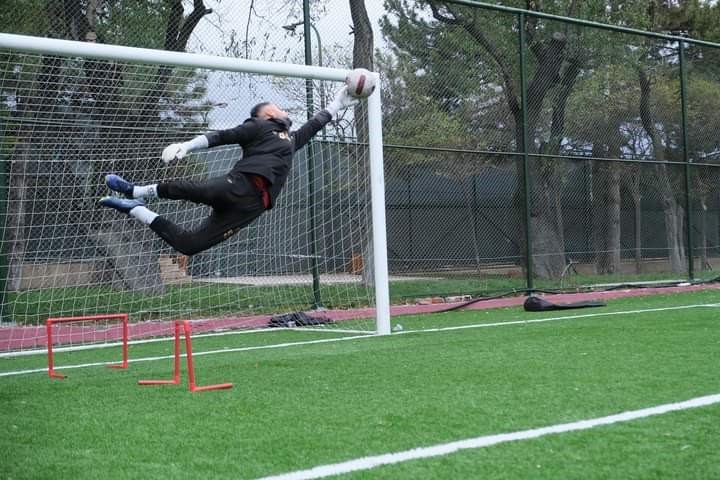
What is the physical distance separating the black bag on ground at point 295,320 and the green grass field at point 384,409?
208 cm

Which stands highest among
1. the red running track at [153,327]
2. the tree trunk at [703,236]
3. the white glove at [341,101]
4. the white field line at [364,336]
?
the white glove at [341,101]

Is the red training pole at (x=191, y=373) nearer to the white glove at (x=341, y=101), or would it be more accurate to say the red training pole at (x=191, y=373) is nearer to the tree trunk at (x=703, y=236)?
the white glove at (x=341, y=101)

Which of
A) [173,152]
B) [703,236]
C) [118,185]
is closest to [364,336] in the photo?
[118,185]

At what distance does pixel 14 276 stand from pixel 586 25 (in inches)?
416

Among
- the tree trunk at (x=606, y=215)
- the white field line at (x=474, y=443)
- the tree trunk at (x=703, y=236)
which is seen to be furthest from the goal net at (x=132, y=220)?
the tree trunk at (x=703, y=236)

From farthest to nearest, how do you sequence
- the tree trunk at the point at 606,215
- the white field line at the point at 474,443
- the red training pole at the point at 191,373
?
the tree trunk at the point at 606,215 < the red training pole at the point at 191,373 < the white field line at the point at 474,443

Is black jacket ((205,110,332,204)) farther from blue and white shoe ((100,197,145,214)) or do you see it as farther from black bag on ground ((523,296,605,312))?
black bag on ground ((523,296,605,312))

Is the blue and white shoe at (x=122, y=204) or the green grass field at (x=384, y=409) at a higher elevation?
the blue and white shoe at (x=122, y=204)

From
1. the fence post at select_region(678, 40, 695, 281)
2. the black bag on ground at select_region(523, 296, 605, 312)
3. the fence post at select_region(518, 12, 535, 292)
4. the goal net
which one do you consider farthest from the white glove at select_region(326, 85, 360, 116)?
the fence post at select_region(678, 40, 695, 281)

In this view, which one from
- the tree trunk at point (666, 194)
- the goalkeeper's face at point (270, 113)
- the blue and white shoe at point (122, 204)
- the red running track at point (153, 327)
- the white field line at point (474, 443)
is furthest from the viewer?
the tree trunk at point (666, 194)

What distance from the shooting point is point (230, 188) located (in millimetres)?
6715

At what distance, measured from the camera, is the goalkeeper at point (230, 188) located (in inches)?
264

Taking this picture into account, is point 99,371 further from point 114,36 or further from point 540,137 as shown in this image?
point 540,137

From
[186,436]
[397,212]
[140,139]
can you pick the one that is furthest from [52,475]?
[397,212]
